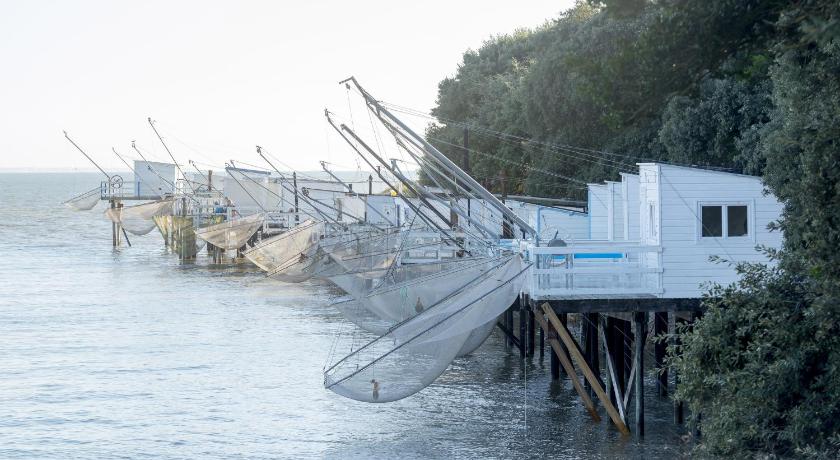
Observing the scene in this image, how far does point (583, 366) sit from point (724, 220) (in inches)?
151

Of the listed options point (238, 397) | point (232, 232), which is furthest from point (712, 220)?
point (232, 232)

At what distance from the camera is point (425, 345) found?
21.7 m

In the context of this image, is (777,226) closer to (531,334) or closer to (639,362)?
(639,362)

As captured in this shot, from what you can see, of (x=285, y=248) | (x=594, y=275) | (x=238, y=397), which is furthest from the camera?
(x=285, y=248)

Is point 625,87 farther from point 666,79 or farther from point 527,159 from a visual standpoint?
point 527,159

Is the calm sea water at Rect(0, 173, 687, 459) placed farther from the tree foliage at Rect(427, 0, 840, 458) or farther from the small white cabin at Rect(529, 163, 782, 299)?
the tree foliage at Rect(427, 0, 840, 458)

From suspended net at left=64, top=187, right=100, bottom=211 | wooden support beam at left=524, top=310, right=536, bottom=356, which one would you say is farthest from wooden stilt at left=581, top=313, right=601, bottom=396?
suspended net at left=64, top=187, right=100, bottom=211

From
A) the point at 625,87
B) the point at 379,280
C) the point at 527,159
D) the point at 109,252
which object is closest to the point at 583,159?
the point at 527,159

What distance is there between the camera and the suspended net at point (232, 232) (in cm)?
6341

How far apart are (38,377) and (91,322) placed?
1261cm

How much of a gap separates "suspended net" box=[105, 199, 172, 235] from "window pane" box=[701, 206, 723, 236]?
58955 millimetres

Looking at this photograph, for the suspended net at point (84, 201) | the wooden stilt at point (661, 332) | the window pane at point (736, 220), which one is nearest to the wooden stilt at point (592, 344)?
the wooden stilt at point (661, 332)

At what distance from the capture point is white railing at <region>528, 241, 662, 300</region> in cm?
2205

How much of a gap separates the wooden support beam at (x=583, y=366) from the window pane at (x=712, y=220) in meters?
3.23
